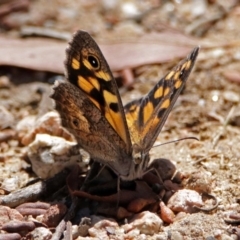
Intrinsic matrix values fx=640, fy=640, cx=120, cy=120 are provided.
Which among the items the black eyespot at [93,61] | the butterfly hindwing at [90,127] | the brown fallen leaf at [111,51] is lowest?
the butterfly hindwing at [90,127]

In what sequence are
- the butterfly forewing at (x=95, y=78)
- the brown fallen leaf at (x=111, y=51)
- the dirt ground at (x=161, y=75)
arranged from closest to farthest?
the butterfly forewing at (x=95, y=78) → the dirt ground at (x=161, y=75) → the brown fallen leaf at (x=111, y=51)

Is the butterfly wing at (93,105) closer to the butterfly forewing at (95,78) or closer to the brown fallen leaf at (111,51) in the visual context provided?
the butterfly forewing at (95,78)

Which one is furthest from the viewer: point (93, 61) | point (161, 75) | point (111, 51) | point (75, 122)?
point (111, 51)

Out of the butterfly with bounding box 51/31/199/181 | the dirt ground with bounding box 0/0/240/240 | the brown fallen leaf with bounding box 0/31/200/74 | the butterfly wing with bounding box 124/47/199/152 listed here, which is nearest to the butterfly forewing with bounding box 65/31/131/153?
the butterfly with bounding box 51/31/199/181

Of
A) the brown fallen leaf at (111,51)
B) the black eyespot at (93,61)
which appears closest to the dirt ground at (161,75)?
the brown fallen leaf at (111,51)

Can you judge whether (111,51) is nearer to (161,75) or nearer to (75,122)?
(161,75)

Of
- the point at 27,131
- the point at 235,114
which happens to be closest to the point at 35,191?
the point at 27,131

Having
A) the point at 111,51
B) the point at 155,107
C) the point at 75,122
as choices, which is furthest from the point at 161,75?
the point at 75,122
